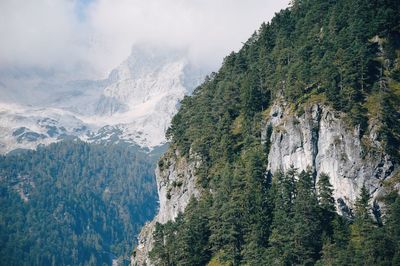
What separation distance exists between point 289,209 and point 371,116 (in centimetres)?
2376

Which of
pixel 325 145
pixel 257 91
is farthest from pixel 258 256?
pixel 257 91

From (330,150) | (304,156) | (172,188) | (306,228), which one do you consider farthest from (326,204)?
(172,188)

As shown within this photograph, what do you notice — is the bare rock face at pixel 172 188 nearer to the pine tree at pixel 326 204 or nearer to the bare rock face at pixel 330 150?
the bare rock face at pixel 330 150

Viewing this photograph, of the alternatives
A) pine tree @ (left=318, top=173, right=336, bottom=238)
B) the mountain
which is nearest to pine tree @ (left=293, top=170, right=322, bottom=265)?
the mountain

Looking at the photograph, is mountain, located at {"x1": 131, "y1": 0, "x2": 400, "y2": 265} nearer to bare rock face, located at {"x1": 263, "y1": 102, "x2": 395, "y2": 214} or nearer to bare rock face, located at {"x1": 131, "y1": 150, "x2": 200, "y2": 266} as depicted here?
bare rock face, located at {"x1": 263, "y1": 102, "x2": 395, "y2": 214}

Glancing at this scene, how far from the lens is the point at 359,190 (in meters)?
100

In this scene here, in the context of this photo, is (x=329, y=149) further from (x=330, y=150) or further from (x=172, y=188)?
(x=172, y=188)

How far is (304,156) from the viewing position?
111688mm

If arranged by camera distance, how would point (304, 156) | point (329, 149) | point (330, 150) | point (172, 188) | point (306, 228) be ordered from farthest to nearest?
point (172, 188) < point (304, 156) < point (329, 149) < point (330, 150) < point (306, 228)

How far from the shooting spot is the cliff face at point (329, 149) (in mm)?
100250

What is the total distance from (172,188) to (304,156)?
49507 millimetres

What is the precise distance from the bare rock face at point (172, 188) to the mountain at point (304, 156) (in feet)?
2.24

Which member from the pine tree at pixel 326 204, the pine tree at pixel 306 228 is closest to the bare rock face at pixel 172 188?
the pine tree at pixel 326 204

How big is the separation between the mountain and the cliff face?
0.69 feet
